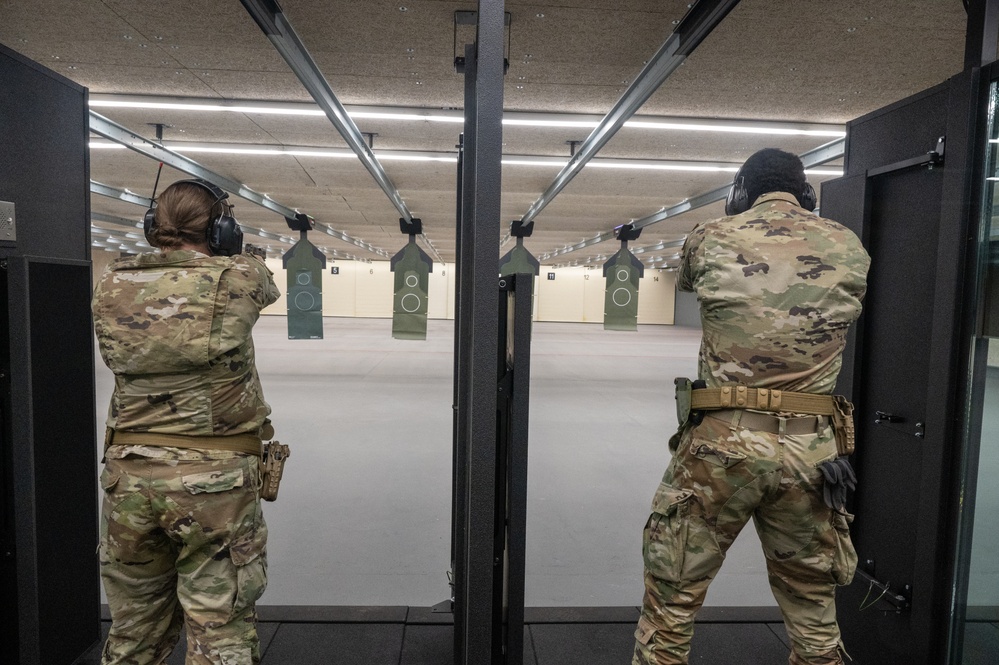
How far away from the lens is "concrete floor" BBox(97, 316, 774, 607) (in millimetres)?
2752

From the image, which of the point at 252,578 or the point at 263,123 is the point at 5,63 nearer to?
the point at 252,578

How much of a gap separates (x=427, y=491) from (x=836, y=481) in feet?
9.30

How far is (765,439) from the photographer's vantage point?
1.56 metres

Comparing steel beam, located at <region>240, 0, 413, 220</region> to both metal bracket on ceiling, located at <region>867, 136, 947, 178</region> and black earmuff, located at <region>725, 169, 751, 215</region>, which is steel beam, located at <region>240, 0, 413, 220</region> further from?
metal bracket on ceiling, located at <region>867, 136, 947, 178</region>

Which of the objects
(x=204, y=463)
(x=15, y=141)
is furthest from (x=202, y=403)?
(x=15, y=141)

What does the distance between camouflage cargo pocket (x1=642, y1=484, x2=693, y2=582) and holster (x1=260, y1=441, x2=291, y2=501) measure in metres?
1.03

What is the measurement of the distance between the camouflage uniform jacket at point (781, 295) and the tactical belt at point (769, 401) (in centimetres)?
3

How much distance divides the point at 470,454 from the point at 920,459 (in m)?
1.59

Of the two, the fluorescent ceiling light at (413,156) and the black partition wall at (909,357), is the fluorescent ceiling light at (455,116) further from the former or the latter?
the black partition wall at (909,357)

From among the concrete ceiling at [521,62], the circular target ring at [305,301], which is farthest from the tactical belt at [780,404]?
the circular target ring at [305,301]

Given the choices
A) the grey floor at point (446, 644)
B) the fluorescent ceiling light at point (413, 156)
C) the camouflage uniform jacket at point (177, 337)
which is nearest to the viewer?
the camouflage uniform jacket at point (177, 337)

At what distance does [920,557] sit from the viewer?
6.21 ft

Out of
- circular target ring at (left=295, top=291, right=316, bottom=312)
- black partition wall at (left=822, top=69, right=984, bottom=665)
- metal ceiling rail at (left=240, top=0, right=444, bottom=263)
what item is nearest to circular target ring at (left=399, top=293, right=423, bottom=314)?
circular target ring at (left=295, top=291, right=316, bottom=312)

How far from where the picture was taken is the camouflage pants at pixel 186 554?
1412 millimetres
